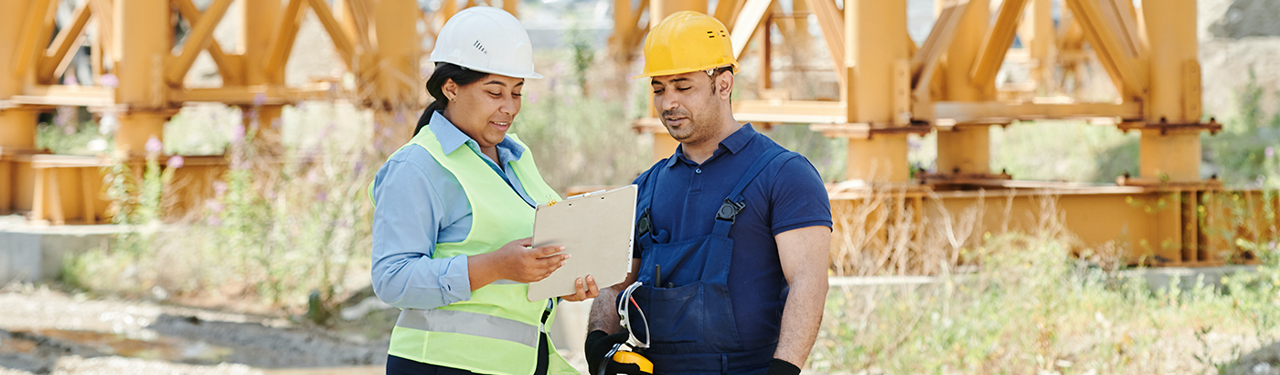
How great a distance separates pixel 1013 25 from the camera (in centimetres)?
768

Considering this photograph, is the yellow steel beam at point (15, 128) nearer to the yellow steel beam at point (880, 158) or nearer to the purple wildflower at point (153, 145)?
the purple wildflower at point (153, 145)

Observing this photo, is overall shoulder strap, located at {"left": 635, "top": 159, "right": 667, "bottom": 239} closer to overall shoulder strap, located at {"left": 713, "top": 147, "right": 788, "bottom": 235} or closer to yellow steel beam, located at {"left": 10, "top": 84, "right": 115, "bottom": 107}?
overall shoulder strap, located at {"left": 713, "top": 147, "right": 788, "bottom": 235}

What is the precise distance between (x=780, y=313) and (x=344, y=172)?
6454 millimetres

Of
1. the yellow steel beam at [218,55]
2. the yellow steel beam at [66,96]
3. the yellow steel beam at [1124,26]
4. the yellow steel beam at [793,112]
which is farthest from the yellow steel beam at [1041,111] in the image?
the yellow steel beam at [66,96]

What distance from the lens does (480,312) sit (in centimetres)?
248

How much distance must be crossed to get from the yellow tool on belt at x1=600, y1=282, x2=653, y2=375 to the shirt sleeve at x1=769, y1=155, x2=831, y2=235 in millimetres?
411

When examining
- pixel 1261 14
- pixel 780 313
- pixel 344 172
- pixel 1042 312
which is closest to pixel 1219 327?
pixel 1042 312

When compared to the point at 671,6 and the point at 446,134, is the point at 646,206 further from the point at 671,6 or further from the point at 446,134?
the point at 671,6

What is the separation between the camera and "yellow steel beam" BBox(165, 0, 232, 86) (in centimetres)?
933

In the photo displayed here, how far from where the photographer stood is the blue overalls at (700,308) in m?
2.58

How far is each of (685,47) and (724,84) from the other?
166 millimetres

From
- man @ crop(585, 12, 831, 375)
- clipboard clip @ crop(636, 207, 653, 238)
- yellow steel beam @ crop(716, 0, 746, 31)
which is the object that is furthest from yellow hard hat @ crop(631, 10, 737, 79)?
yellow steel beam @ crop(716, 0, 746, 31)

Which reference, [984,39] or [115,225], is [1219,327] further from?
[115,225]

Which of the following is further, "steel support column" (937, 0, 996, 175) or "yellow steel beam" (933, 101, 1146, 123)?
"steel support column" (937, 0, 996, 175)
